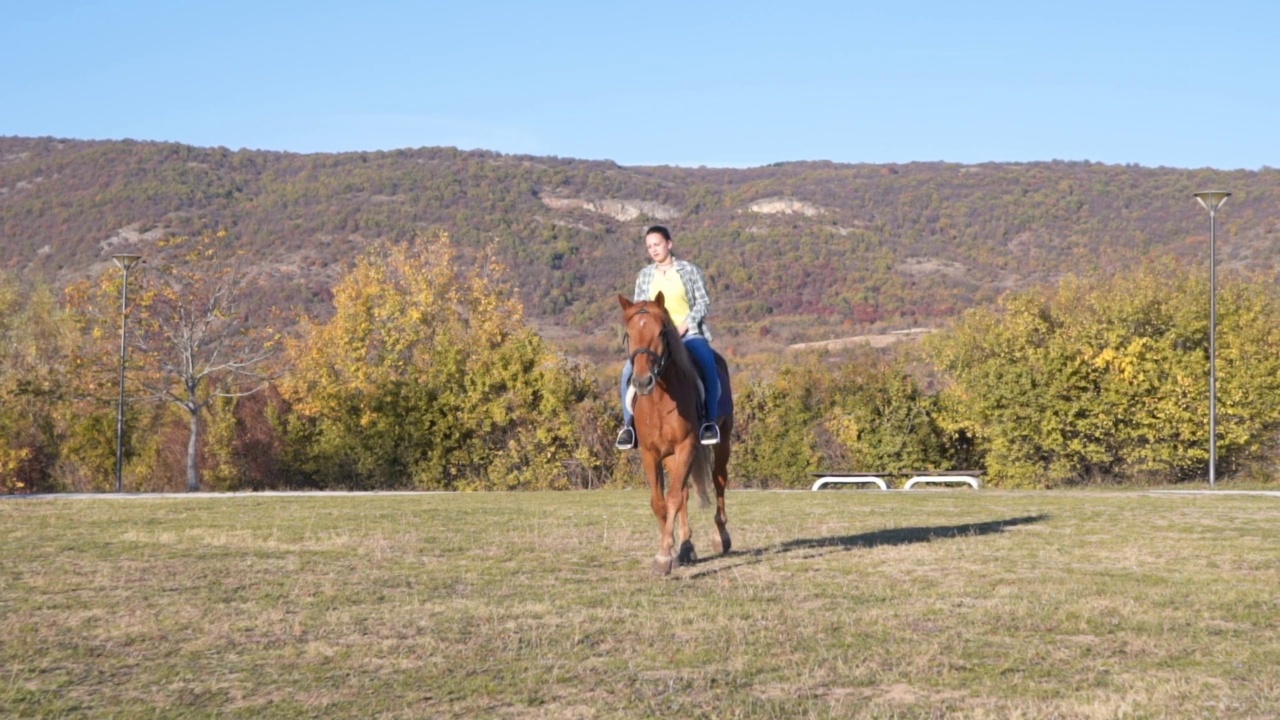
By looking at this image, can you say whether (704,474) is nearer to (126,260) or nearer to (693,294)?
(693,294)

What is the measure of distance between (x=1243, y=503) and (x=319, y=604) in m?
14.4

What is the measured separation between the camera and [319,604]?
27.1 feet

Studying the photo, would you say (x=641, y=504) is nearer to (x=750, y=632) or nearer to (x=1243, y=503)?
(x=1243, y=503)

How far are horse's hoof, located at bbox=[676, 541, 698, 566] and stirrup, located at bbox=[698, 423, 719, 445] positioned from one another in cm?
87

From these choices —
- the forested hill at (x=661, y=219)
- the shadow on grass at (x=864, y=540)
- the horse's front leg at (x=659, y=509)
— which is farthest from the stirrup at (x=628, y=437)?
the forested hill at (x=661, y=219)

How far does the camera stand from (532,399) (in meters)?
32.7

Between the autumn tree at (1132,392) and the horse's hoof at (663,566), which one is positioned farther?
the autumn tree at (1132,392)

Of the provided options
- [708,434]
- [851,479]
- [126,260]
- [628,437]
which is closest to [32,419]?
[126,260]

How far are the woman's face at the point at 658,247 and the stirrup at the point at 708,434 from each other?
1466mm

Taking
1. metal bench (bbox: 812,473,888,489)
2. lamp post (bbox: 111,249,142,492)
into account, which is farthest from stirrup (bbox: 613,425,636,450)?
lamp post (bbox: 111,249,142,492)

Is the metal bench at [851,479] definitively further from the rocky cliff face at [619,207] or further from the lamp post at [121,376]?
the rocky cliff face at [619,207]

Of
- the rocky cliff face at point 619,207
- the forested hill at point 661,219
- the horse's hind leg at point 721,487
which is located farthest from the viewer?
the rocky cliff face at point 619,207

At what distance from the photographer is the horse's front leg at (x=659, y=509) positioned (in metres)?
9.79

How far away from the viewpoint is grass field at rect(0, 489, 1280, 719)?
5602 mm
